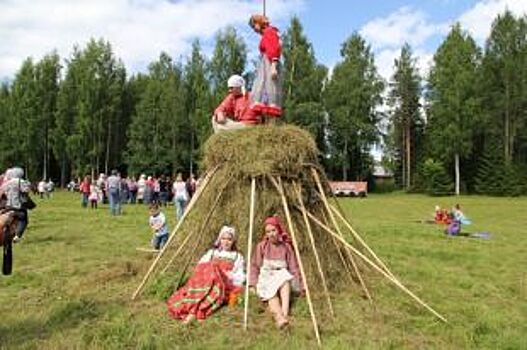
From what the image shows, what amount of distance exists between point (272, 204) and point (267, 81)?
1862mm

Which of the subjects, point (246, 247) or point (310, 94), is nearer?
point (246, 247)

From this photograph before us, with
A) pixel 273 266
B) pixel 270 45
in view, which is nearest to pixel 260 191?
pixel 273 266

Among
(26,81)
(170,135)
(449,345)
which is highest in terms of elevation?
(26,81)

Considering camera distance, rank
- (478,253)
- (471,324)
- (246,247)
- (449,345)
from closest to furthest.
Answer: (449,345), (471,324), (246,247), (478,253)

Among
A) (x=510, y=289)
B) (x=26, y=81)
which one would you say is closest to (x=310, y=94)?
(x=26, y=81)

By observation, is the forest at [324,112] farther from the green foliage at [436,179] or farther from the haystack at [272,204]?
the haystack at [272,204]

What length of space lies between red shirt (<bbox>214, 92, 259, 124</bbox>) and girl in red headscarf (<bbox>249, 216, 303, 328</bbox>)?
1864mm

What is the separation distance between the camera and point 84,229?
17.1 meters

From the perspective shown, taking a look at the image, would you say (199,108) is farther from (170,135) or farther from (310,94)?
(310,94)

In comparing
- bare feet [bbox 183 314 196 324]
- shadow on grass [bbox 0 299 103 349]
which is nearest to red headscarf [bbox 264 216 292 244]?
bare feet [bbox 183 314 196 324]

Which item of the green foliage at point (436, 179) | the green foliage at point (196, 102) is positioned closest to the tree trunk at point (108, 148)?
the green foliage at point (196, 102)

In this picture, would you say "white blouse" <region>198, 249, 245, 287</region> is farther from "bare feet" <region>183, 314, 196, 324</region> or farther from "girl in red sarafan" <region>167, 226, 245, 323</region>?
"bare feet" <region>183, 314, 196, 324</region>

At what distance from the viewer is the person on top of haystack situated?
9258 millimetres

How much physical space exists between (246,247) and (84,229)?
9779 millimetres
